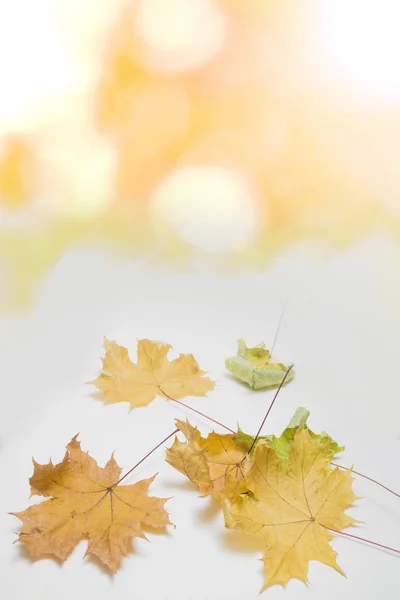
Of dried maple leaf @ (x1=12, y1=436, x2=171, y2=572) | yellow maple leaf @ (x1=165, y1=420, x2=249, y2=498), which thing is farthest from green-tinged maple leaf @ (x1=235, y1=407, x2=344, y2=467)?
dried maple leaf @ (x1=12, y1=436, x2=171, y2=572)

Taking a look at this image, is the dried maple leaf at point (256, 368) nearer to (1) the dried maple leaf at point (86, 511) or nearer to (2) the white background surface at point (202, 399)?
(2) the white background surface at point (202, 399)

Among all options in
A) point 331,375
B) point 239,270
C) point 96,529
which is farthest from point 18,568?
point 239,270

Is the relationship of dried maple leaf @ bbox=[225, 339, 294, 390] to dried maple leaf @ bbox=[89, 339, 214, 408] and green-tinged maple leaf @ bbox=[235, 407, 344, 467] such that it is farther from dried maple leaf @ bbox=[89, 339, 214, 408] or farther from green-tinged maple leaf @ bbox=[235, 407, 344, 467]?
green-tinged maple leaf @ bbox=[235, 407, 344, 467]

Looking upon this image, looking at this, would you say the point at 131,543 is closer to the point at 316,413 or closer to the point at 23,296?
the point at 316,413

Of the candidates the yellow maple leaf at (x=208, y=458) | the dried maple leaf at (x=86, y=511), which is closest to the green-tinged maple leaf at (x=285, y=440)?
the yellow maple leaf at (x=208, y=458)

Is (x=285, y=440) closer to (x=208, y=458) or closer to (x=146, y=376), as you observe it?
(x=208, y=458)

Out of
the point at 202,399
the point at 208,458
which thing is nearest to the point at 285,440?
the point at 208,458

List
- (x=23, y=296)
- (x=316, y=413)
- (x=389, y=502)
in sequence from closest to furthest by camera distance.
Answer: (x=389, y=502) < (x=316, y=413) < (x=23, y=296)

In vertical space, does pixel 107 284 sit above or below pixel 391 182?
below
